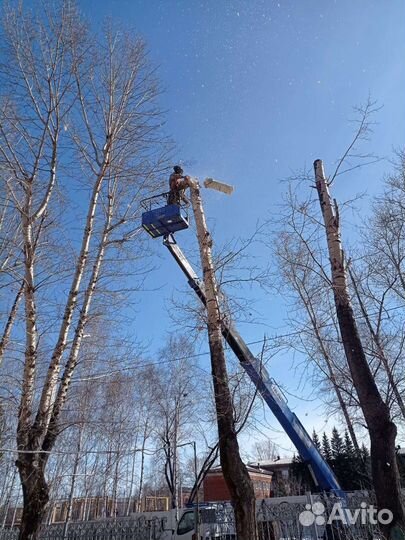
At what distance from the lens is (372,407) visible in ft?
15.3

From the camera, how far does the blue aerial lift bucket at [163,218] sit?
8.25 meters

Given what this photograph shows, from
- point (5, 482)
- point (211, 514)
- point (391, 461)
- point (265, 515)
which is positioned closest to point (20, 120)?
point (391, 461)

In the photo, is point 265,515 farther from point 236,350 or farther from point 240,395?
point 240,395

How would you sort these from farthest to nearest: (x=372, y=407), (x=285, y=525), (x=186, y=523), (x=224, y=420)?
(x=186, y=523)
(x=285, y=525)
(x=224, y=420)
(x=372, y=407)

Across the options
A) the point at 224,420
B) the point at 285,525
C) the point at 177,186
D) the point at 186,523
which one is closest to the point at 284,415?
the point at 285,525

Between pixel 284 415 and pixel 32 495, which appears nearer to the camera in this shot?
pixel 32 495

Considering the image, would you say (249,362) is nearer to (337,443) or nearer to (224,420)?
(224,420)

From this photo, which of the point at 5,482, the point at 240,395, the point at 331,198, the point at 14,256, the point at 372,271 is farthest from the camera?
the point at 5,482

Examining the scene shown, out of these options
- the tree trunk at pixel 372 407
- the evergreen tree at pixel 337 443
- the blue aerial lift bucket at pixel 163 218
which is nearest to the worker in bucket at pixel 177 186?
the blue aerial lift bucket at pixel 163 218

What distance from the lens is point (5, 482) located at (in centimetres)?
2208

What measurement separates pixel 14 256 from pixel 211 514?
1013cm

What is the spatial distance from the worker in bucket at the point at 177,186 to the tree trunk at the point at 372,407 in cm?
343

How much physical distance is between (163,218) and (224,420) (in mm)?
4515

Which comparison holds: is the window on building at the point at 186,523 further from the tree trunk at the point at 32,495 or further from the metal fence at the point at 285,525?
the tree trunk at the point at 32,495
